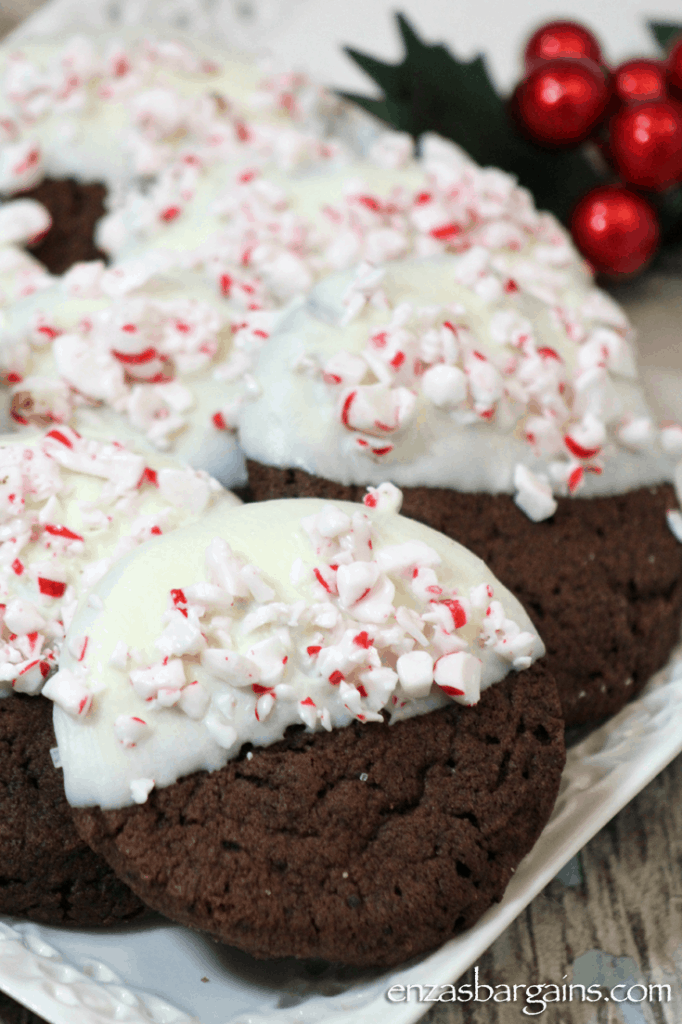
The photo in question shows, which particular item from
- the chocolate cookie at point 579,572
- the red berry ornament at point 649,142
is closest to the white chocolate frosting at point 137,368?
the chocolate cookie at point 579,572

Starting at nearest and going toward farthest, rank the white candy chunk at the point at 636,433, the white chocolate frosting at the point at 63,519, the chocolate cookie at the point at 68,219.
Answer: the white chocolate frosting at the point at 63,519 < the white candy chunk at the point at 636,433 < the chocolate cookie at the point at 68,219

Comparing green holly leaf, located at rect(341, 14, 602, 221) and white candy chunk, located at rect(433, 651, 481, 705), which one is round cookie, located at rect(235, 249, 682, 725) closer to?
white candy chunk, located at rect(433, 651, 481, 705)

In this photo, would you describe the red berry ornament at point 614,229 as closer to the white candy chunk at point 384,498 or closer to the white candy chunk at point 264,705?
the white candy chunk at point 384,498

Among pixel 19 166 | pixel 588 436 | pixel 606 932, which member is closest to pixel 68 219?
pixel 19 166

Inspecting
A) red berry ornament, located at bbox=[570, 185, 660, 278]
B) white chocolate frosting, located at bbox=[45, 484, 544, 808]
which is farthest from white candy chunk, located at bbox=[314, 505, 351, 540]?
red berry ornament, located at bbox=[570, 185, 660, 278]

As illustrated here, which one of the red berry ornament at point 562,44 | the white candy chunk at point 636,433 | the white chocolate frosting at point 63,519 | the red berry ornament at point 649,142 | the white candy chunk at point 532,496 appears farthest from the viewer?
the red berry ornament at point 562,44

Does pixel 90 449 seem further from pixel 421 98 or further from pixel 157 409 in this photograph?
pixel 421 98
